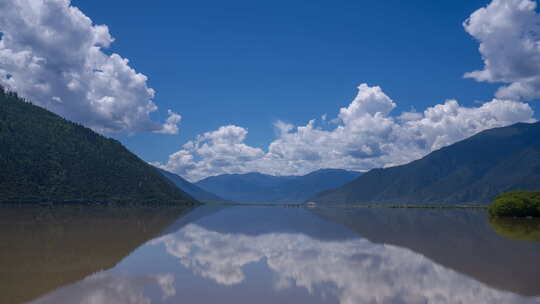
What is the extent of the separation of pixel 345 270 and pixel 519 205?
9925cm

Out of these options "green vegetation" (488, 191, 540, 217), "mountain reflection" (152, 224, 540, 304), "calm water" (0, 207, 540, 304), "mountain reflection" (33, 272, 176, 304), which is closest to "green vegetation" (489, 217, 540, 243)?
"calm water" (0, 207, 540, 304)

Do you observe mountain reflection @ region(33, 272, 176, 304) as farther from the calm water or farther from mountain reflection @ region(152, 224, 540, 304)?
mountain reflection @ region(152, 224, 540, 304)

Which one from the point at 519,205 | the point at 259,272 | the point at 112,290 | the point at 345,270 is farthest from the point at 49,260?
the point at 519,205

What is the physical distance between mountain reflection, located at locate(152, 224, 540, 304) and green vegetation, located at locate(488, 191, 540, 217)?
83.2 m

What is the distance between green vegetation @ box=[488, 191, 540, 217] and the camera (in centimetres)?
10469

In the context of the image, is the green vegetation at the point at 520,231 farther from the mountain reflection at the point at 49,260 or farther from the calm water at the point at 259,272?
the mountain reflection at the point at 49,260

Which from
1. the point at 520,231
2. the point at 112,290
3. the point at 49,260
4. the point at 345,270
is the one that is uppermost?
the point at 520,231

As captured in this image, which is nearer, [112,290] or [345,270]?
[112,290]

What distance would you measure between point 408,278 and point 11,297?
22292 millimetres

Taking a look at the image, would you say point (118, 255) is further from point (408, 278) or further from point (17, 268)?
point (408, 278)

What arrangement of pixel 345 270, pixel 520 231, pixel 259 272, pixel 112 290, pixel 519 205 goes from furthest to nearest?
pixel 519 205, pixel 520 231, pixel 345 270, pixel 259 272, pixel 112 290

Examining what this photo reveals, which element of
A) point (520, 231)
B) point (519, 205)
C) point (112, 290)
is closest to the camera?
point (112, 290)

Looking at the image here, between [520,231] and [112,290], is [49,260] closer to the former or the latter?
[112,290]

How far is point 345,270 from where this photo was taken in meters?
27.7
